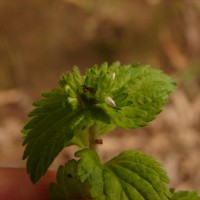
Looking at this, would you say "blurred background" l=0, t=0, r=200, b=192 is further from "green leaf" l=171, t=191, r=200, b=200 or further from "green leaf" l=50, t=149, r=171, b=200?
"green leaf" l=50, t=149, r=171, b=200

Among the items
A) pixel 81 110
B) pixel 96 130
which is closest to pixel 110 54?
pixel 96 130

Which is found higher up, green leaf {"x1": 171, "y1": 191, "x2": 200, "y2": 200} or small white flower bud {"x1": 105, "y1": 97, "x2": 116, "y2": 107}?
small white flower bud {"x1": 105, "y1": 97, "x2": 116, "y2": 107}

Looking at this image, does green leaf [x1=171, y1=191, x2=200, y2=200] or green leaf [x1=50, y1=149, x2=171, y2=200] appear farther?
green leaf [x1=171, y1=191, x2=200, y2=200]

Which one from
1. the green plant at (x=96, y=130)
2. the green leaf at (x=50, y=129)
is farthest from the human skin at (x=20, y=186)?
the green leaf at (x=50, y=129)

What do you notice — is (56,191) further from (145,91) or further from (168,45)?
(168,45)

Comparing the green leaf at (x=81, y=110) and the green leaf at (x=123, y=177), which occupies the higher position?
the green leaf at (x=81, y=110)

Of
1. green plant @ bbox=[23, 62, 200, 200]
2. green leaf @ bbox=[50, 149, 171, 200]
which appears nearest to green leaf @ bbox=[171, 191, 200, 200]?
green plant @ bbox=[23, 62, 200, 200]

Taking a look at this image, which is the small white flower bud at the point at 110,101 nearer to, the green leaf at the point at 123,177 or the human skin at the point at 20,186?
the green leaf at the point at 123,177

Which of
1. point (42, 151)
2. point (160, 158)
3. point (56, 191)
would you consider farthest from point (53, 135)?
point (160, 158)

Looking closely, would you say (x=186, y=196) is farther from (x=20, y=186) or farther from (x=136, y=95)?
(x=20, y=186)
